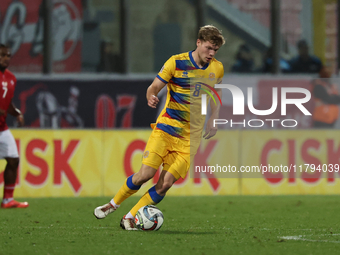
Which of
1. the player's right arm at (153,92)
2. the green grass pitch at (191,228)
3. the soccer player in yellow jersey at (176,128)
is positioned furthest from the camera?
the soccer player in yellow jersey at (176,128)

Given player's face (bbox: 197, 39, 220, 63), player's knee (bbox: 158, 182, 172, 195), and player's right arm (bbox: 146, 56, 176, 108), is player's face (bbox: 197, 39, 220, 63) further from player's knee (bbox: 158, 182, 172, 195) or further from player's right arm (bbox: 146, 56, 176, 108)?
player's knee (bbox: 158, 182, 172, 195)

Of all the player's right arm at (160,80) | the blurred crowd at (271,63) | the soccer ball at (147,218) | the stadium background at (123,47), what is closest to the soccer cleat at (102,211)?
the soccer ball at (147,218)

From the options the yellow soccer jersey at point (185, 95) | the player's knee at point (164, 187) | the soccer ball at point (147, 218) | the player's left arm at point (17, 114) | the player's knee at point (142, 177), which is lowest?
the soccer ball at point (147, 218)

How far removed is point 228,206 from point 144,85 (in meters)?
5.89

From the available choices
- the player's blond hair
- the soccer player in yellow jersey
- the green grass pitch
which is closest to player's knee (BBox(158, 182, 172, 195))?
the soccer player in yellow jersey

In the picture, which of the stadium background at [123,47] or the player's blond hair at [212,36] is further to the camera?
the stadium background at [123,47]

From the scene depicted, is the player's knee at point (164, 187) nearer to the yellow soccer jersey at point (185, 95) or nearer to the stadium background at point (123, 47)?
the yellow soccer jersey at point (185, 95)

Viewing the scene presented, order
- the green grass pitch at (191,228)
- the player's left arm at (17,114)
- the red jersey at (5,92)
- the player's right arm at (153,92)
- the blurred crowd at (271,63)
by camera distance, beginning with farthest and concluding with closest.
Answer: the blurred crowd at (271,63) < the player's left arm at (17,114) < the red jersey at (5,92) < the player's right arm at (153,92) < the green grass pitch at (191,228)

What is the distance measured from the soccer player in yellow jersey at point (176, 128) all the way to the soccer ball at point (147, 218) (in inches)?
4.3

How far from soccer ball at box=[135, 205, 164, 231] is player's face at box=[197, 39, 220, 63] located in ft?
5.27

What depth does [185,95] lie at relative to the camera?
6.62 m

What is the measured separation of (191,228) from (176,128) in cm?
123

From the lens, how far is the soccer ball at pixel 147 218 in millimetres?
6551

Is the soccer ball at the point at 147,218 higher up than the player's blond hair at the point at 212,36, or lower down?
lower down
